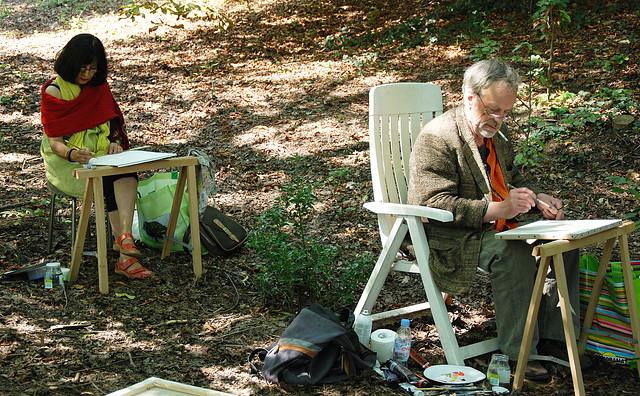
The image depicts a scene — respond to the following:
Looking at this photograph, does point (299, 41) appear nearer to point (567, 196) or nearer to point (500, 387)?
point (567, 196)

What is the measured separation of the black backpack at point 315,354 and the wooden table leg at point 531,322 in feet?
2.15

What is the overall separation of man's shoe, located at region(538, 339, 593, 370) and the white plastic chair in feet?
0.77

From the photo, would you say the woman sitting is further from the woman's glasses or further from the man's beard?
the man's beard

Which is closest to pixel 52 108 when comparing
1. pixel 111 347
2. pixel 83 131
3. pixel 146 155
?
pixel 83 131

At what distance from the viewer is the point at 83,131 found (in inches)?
157

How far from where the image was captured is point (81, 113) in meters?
3.95

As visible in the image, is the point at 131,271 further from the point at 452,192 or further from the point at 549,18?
the point at 549,18

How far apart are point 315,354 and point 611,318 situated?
150cm

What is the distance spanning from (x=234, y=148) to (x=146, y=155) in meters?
2.57

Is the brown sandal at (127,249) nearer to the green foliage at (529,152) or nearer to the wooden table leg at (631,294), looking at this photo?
the wooden table leg at (631,294)

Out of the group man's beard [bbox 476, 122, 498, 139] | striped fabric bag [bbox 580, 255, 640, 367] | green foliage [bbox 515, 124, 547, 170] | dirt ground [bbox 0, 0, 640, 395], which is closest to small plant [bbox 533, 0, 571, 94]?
dirt ground [bbox 0, 0, 640, 395]

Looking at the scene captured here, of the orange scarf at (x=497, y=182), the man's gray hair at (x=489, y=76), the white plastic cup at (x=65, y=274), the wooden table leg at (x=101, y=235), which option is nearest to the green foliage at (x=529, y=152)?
the orange scarf at (x=497, y=182)

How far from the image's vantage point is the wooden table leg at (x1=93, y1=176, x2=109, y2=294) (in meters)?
3.49

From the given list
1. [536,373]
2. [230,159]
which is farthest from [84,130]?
[536,373]
